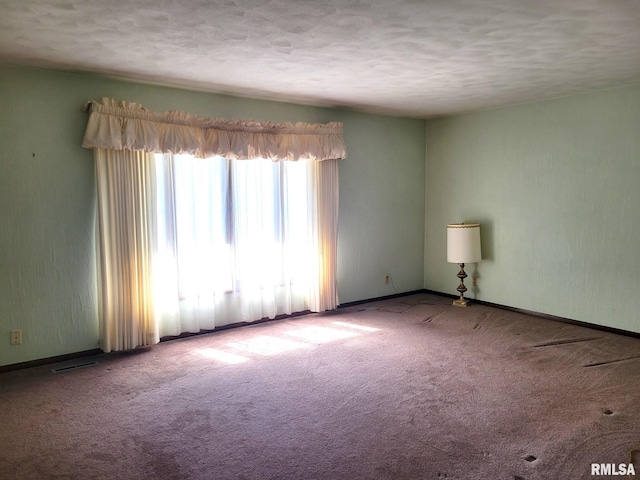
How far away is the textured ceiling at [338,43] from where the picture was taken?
8.09ft

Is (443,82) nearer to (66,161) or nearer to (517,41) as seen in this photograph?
(517,41)

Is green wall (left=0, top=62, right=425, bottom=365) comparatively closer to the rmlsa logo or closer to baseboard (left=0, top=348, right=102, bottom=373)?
baseboard (left=0, top=348, right=102, bottom=373)

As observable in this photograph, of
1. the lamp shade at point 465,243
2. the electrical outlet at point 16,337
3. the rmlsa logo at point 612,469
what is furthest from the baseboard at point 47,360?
the lamp shade at point 465,243

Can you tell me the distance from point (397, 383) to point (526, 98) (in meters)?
3.35

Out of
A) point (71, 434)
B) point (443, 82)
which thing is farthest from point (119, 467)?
point (443, 82)

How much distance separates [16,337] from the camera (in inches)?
138

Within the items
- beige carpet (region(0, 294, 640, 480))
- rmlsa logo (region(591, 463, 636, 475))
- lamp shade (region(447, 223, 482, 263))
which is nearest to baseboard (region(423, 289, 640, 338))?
beige carpet (region(0, 294, 640, 480))

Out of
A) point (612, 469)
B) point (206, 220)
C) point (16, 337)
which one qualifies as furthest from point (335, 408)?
point (16, 337)

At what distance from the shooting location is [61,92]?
362 cm

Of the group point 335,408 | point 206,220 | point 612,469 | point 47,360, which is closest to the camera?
point 612,469

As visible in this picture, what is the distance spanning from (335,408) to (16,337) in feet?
8.45

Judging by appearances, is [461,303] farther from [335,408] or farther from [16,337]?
[16,337]

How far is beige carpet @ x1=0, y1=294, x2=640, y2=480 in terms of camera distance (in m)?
2.29

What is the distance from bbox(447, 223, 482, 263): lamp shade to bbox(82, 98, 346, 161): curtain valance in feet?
5.38
